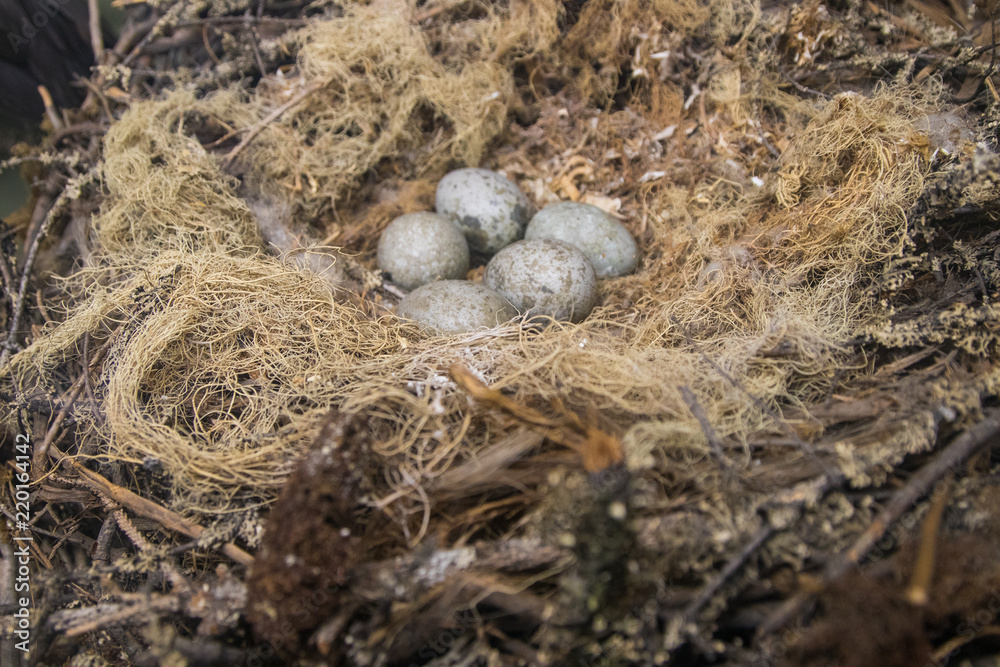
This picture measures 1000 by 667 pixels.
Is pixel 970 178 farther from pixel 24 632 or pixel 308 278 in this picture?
pixel 24 632

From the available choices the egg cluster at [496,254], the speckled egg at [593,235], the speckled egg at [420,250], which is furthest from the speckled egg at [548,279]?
the speckled egg at [420,250]

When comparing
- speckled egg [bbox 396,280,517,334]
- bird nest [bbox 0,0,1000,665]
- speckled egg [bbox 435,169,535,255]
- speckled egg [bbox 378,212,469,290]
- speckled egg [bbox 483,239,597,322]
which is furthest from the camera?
speckled egg [bbox 435,169,535,255]

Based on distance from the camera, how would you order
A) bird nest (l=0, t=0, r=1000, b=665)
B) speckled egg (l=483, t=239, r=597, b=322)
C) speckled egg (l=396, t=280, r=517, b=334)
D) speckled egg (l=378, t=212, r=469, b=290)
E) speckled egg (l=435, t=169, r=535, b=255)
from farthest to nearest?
speckled egg (l=435, t=169, r=535, b=255) < speckled egg (l=378, t=212, r=469, b=290) < speckled egg (l=483, t=239, r=597, b=322) < speckled egg (l=396, t=280, r=517, b=334) < bird nest (l=0, t=0, r=1000, b=665)

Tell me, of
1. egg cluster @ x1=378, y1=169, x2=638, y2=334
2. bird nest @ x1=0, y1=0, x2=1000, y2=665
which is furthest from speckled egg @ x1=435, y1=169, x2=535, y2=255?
bird nest @ x1=0, y1=0, x2=1000, y2=665

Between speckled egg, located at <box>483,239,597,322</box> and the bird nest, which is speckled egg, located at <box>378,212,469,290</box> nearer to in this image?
the bird nest

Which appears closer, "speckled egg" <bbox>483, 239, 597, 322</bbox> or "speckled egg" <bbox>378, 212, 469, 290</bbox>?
"speckled egg" <bbox>483, 239, 597, 322</bbox>

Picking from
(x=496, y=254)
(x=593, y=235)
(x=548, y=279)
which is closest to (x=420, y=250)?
(x=496, y=254)

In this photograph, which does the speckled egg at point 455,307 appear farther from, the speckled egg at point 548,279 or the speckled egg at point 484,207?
the speckled egg at point 484,207
